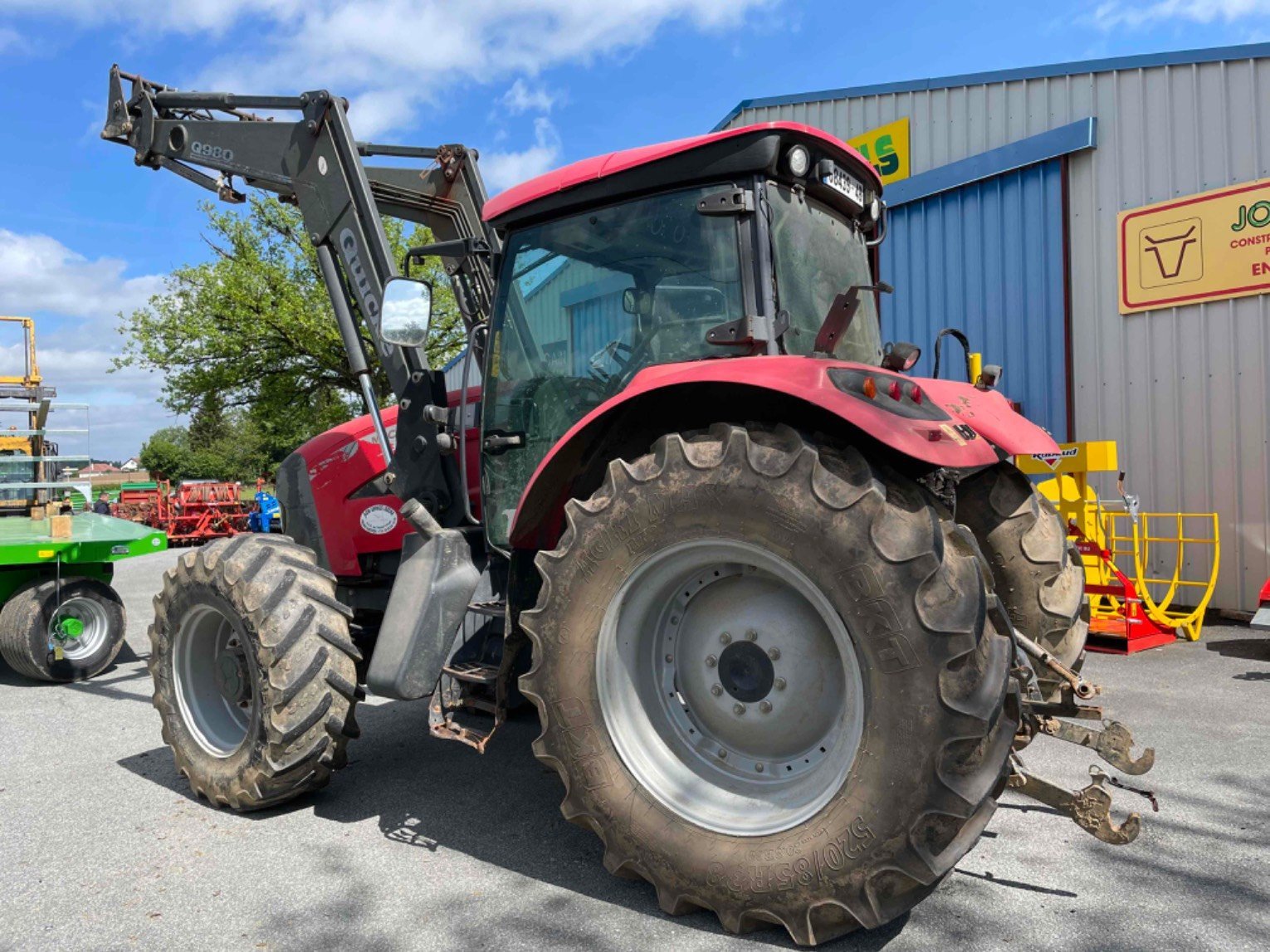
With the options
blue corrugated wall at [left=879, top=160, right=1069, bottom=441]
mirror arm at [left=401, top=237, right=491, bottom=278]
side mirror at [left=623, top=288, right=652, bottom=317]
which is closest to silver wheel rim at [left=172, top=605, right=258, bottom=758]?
mirror arm at [left=401, top=237, right=491, bottom=278]

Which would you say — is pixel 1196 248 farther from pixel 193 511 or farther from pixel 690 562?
pixel 193 511

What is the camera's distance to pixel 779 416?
10.1ft

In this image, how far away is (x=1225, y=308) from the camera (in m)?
8.24

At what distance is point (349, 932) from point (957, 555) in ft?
6.96

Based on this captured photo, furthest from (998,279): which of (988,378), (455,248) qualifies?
(455,248)

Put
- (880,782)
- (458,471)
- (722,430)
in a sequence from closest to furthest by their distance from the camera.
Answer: (880,782)
(722,430)
(458,471)

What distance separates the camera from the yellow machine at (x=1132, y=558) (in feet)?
23.9

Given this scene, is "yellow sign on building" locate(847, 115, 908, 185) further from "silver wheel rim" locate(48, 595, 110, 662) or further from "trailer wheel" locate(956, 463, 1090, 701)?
"silver wheel rim" locate(48, 595, 110, 662)

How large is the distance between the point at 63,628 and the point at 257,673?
14.2ft

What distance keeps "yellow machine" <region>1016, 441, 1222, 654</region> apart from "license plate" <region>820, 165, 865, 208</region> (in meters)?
3.57

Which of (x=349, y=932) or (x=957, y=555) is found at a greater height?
(x=957, y=555)

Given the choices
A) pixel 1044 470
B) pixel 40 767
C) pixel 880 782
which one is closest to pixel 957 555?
pixel 880 782

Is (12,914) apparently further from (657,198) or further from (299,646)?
(657,198)

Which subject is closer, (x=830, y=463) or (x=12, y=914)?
(x=830, y=463)
